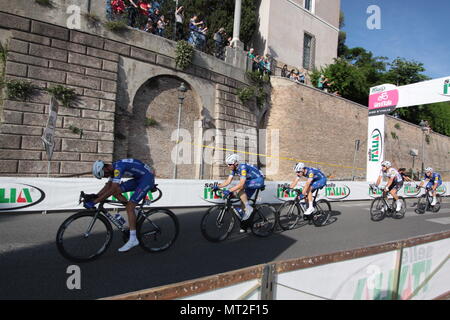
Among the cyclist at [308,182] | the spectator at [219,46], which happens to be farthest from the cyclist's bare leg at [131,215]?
the spectator at [219,46]

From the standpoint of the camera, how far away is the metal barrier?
6.02ft

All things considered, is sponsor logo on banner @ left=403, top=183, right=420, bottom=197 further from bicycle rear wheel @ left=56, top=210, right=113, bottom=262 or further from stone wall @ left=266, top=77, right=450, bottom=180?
bicycle rear wheel @ left=56, top=210, right=113, bottom=262

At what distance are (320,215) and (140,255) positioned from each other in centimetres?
507

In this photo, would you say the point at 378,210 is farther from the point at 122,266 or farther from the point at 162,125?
the point at 162,125

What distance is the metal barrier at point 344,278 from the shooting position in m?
1.84

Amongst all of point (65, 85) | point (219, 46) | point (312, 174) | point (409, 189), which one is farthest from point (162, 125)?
point (409, 189)

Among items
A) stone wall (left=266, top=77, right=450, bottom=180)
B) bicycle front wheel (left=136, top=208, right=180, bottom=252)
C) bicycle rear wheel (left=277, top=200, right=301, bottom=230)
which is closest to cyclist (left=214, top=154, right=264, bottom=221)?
bicycle rear wheel (left=277, top=200, right=301, bottom=230)

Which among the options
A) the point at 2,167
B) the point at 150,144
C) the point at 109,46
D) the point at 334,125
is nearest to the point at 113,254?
the point at 2,167

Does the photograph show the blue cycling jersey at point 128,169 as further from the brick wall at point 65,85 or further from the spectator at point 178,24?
the spectator at point 178,24

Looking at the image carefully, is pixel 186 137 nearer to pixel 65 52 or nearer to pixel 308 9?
pixel 65 52

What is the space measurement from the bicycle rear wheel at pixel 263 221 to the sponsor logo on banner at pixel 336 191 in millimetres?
7490

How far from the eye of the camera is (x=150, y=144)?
14.0 meters

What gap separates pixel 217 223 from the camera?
19.3 feet

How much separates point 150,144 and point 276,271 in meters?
12.7
